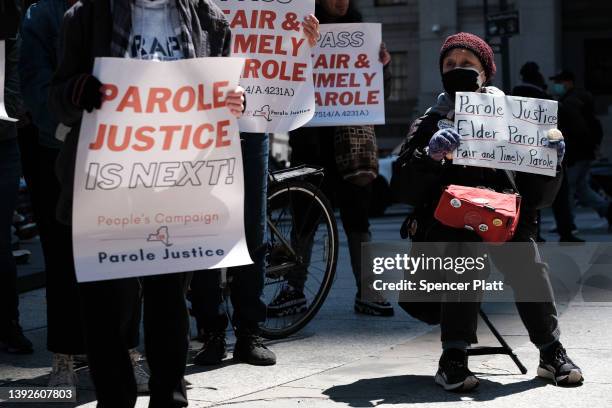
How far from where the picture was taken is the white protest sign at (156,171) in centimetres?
377

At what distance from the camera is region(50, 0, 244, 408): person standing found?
3.88m

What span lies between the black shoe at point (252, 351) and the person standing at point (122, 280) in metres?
1.44

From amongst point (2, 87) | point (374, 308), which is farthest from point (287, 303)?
point (2, 87)

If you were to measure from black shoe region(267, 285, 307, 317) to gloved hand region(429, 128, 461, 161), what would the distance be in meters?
1.66

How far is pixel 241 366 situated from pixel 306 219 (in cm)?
115

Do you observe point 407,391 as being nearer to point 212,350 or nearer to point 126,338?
point 212,350

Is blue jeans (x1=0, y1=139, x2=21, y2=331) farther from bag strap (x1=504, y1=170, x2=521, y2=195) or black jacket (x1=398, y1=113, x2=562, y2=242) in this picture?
Answer: bag strap (x1=504, y1=170, x2=521, y2=195)

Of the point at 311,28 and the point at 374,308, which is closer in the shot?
the point at 311,28

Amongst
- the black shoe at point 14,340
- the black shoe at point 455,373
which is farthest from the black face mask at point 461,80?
the black shoe at point 14,340

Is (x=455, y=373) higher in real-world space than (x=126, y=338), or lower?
lower

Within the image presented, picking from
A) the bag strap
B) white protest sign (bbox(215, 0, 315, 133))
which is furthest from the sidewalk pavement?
white protest sign (bbox(215, 0, 315, 133))

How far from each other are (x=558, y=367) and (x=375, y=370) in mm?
837

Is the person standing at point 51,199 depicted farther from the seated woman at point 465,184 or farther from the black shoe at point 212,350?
the seated woman at point 465,184

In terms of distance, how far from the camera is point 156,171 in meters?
3.82
